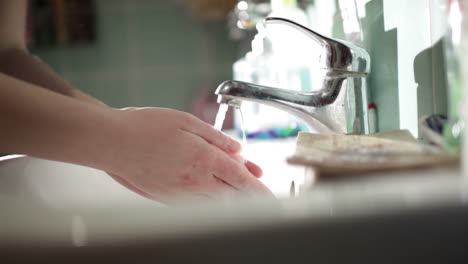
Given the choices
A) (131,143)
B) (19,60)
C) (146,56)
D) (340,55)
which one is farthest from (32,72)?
(146,56)

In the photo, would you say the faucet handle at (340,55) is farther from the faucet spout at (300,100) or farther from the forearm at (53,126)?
the forearm at (53,126)

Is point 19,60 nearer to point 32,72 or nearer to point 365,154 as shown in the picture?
point 32,72

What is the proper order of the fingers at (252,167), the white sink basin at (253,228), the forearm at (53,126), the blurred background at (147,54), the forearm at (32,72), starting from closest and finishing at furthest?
the white sink basin at (253,228) < the forearm at (53,126) < the fingers at (252,167) < the forearm at (32,72) < the blurred background at (147,54)

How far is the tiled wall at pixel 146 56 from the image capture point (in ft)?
5.76

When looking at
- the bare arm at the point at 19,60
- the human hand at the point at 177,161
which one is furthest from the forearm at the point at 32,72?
the human hand at the point at 177,161

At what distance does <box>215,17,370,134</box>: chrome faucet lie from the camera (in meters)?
0.47

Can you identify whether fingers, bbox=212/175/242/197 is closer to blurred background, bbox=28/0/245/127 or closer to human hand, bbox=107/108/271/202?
human hand, bbox=107/108/271/202

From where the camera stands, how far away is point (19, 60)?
24.6 inches

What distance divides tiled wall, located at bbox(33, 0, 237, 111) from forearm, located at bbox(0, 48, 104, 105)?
112cm

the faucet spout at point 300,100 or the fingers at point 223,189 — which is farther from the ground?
the faucet spout at point 300,100

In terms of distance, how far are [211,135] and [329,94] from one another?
143 millimetres

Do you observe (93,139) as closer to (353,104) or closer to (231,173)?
(231,173)

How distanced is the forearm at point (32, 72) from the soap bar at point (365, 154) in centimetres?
33

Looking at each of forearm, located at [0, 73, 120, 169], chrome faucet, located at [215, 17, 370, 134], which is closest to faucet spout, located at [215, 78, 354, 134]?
chrome faucet, located at [215, 17, 370, 134]
